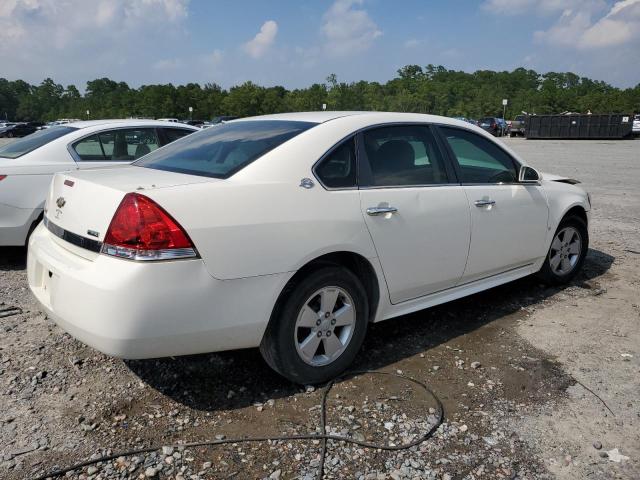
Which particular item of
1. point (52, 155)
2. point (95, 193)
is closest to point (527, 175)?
point (95, 193)

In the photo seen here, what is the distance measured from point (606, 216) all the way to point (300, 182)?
738 centimetres

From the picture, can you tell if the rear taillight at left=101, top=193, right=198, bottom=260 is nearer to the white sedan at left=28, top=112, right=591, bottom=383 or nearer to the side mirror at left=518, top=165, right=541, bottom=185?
the white sedan at left=28, top=112, right=591, bottom=383

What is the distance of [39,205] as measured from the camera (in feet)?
18.0

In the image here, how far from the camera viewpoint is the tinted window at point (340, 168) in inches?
128

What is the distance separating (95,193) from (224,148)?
888 millimetres

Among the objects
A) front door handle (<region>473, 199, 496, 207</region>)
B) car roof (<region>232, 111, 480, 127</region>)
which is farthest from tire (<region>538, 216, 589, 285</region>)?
car roof (<region>232, 111, 480, 127</region>)

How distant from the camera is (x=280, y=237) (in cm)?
292

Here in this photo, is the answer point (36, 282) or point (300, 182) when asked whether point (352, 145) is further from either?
point (36, 282)

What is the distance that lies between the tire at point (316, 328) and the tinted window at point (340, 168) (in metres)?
0.52

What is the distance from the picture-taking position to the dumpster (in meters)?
35.9

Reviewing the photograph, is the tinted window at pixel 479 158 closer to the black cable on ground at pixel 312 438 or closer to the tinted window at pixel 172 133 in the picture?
the black cable on ground at pixel 312 438

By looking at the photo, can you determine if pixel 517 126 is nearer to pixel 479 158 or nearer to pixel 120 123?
pixel 120 123

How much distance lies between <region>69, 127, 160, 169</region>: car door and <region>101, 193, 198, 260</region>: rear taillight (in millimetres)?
3735

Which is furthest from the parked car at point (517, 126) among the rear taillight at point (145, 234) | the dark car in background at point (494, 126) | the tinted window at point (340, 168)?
the rear taillight at point (145, 234)
